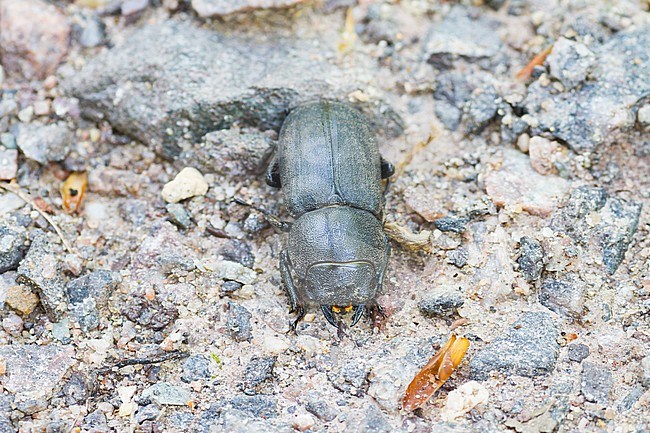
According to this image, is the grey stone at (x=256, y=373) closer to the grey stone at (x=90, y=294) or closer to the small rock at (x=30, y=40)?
the grey stone at (x=90, y=294)

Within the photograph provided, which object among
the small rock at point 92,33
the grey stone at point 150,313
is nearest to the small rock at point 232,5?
the small rock at point 92,33

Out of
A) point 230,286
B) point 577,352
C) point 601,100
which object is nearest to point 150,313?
point 230,286

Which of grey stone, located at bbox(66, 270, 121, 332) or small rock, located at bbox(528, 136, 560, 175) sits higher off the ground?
small rock, located at bbox(528, 136, 560, 175)

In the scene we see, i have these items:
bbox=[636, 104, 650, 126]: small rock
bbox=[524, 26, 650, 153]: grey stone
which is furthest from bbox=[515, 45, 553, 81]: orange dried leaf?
bbox=[636, 104, 650, 126]: small rock

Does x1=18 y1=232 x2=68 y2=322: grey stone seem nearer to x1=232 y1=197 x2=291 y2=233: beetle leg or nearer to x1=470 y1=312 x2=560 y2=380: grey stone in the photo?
x1=232 y1=197 x2=291 y2=233: beetle leg

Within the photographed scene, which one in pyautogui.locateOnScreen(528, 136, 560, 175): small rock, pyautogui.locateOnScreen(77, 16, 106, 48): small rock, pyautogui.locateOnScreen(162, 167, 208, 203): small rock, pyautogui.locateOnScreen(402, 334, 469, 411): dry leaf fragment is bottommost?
pyautogui.locateOnScreen(402, 334, 469, 411): dry leaf fragment

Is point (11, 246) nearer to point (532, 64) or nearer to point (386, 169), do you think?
point (386, 169)
